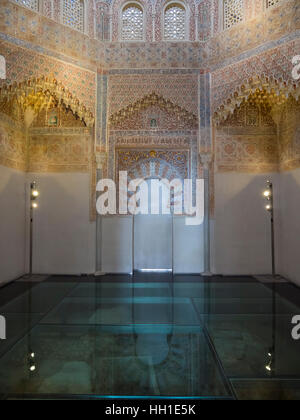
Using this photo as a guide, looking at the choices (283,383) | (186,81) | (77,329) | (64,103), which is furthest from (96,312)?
(186,81)

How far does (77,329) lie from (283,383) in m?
2.39

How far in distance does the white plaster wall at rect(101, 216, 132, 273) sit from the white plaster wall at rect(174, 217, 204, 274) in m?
1.15

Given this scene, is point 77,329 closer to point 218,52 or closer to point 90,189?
point 90,189

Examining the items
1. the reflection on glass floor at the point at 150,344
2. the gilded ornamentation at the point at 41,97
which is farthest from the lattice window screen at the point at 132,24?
the reflection on glass floor at the point at 150,344

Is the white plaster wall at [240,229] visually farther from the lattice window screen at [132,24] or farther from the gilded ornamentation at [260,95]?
the lattice window screen at [132,24]

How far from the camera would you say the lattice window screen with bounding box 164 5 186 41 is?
7.35m

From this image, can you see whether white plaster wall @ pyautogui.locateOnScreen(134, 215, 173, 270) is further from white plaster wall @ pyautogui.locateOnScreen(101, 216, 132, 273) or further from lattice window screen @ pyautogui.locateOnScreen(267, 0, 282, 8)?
lattice window screen @ pyautogui.locateOnScreen(267, 0, 282, 8)

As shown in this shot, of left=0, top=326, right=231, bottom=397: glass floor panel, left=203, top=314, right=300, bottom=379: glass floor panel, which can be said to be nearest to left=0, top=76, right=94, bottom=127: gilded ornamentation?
left=0, top=326, right=231, bottom=397: glass floor panel

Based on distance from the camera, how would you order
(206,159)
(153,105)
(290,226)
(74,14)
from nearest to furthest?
(290,226), (74,14), (206,159), (153,105)

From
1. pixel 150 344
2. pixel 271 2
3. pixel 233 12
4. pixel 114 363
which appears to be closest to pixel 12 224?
pixel 150 344

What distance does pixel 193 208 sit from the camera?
7.42 m

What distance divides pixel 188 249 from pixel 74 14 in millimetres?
5888

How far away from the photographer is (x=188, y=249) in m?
7.45

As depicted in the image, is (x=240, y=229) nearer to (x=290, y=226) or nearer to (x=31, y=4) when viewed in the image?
(x=290, y=226)
